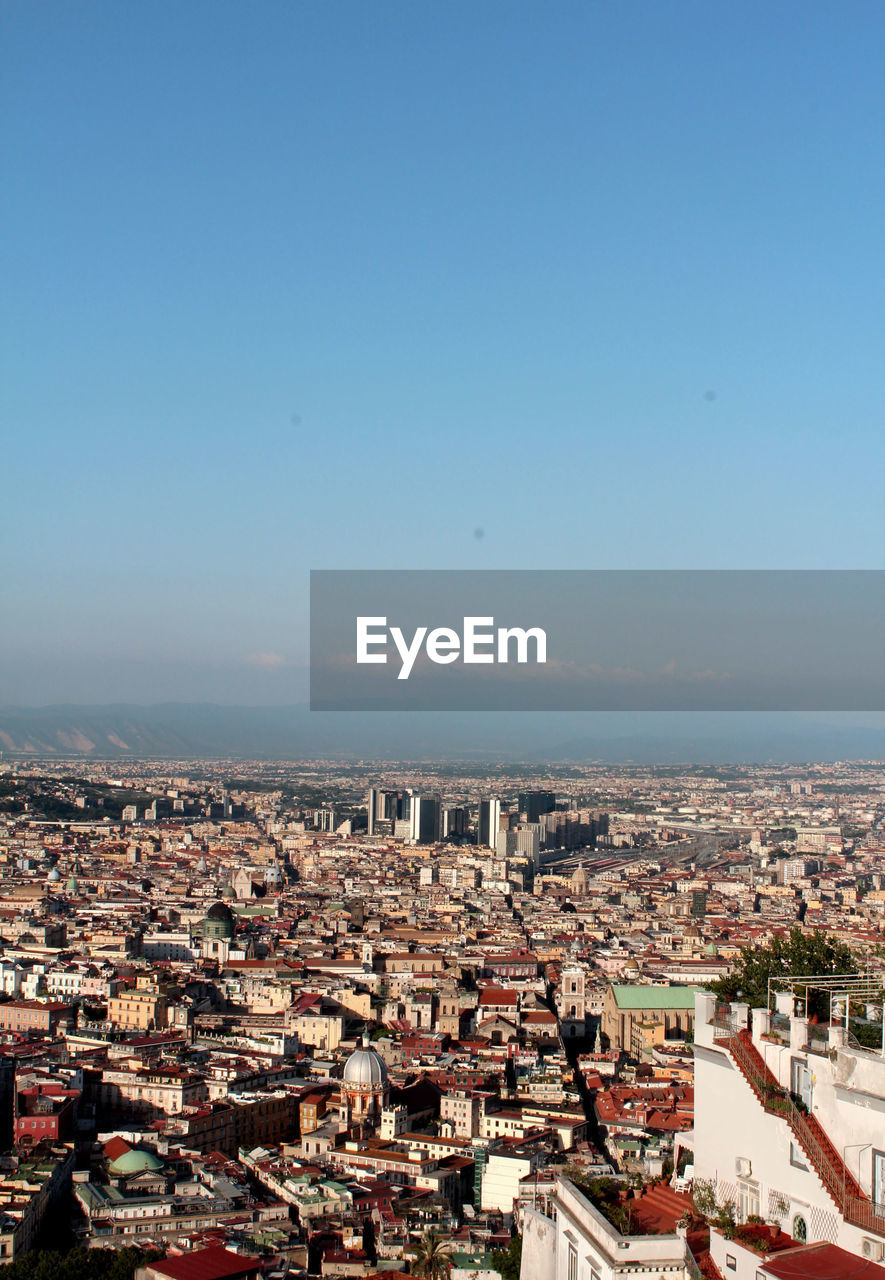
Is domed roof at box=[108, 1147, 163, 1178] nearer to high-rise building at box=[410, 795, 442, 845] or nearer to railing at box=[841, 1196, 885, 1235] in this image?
railing at box=[841, 1196, 885, 1235]

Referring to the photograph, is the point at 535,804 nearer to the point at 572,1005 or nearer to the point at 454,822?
the point at 454,822

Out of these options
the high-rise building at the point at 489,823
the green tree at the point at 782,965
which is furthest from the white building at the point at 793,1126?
the high-rise building at the point at 489,823

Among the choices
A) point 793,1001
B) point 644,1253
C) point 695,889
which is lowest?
point 695,889

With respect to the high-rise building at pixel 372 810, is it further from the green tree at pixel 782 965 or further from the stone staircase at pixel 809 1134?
the stone staircase at pixel 809 1134

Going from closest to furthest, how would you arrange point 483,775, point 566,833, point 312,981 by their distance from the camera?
point 312,981 < point 566,833 < point 483,775

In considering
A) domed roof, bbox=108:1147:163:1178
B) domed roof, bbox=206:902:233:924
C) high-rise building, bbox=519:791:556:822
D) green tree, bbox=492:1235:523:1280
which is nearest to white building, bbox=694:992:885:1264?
green tree, bbox=492:1235:523:1280

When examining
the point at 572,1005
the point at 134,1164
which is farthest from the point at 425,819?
the point at 134,1164

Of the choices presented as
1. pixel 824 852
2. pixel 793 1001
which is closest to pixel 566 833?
pixel 824 852

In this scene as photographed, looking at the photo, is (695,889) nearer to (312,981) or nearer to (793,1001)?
(312,981)
